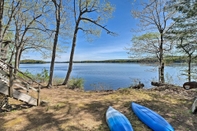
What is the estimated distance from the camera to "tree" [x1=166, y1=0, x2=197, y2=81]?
17.3 ft

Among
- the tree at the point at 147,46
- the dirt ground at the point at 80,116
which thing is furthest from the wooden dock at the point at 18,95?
the tree at the point at 147,46

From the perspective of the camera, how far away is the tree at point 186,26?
5.28 meters

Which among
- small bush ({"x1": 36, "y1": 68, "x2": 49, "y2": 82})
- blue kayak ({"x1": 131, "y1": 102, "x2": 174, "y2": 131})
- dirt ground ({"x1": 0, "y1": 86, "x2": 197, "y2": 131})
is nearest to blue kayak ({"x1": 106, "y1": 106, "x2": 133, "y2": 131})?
dirt ground ({"x1": 0, "y1": 86, "x2": 197, "y2": 131})

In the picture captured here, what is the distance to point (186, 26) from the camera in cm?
774

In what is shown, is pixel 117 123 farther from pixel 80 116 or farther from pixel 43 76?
pixel 43 76

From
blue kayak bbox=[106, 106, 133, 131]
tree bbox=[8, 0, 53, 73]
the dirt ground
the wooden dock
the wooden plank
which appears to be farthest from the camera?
tree bbox=[8, 0, 53, 73]

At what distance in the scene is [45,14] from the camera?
1106 centimetres

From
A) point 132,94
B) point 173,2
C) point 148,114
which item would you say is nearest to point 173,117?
point 148,114

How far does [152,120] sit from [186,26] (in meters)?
6.68

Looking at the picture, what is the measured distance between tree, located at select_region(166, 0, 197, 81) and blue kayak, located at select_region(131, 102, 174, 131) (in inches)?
165

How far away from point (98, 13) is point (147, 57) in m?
6.73

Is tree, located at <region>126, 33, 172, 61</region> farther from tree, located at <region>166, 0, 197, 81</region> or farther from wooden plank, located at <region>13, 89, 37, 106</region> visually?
wooden plank, located at <region>13, 89, 37, 106</region>

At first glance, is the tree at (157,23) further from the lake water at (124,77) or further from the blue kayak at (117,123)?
the blue kayak at (117,123)

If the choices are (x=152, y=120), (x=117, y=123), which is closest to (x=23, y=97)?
(x=117, y=123)
